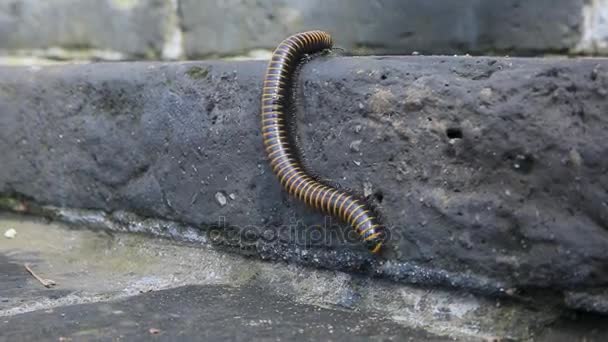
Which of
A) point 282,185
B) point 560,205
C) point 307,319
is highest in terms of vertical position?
point 560,205

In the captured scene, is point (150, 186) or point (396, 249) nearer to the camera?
point (396, 249)

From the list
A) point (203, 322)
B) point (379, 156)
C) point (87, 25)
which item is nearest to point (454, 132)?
point (379, 156)

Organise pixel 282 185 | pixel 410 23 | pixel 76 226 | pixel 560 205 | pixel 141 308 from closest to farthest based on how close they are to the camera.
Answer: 1. pixel 560 205
2. pixel 141 308
3. pixel 282 185
4. pixel 410 23
5. pixel 76 226

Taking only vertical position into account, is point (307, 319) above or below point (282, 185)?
below

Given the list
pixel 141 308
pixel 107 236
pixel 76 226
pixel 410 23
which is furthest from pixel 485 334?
pixel 76 226

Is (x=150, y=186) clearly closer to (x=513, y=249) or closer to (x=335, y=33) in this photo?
(x=335, y=33)

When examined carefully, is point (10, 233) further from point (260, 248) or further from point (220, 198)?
point (260, 248)
